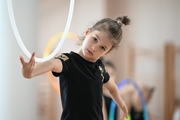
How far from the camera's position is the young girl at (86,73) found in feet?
2.43

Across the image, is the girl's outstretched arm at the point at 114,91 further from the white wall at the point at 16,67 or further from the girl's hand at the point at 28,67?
the white wall at the point at 16,67

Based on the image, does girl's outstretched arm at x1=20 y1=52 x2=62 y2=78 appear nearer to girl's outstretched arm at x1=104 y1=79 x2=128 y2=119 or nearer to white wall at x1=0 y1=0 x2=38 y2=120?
girl's outstretched arm at x1=104 y1=79 x2=128 y2=119

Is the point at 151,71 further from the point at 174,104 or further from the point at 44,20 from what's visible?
the point at 44,20

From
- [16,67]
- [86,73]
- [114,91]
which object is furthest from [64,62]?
[16,67]

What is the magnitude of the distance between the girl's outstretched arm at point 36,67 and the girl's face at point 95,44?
92 mm

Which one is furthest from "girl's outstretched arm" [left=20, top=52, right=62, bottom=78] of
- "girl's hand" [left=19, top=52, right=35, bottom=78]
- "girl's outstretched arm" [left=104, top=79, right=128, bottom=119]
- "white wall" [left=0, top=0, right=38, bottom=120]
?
"white wall" [left=0, top=0, right=38, bottom=120]

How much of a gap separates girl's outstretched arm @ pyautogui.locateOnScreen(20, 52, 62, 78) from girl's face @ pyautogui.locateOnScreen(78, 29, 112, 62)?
92mm

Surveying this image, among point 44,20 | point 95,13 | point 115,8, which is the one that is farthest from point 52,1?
point 115,8

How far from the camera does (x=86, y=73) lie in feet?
2.52

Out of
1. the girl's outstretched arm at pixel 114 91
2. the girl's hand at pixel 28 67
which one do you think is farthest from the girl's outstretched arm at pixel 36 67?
the girl's outstretched arm at pixel 114 91

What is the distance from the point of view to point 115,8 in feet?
8.64

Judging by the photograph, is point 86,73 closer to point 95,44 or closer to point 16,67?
point 95,44

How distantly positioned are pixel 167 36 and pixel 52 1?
0.99m

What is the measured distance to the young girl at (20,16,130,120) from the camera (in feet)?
2.43
